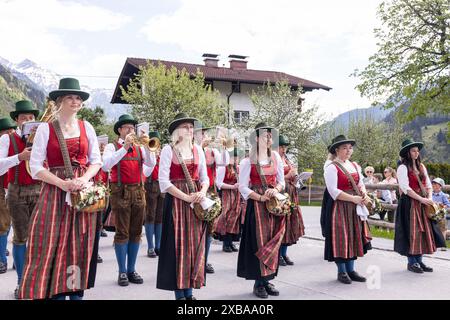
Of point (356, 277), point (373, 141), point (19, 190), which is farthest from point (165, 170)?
point (373, 141)

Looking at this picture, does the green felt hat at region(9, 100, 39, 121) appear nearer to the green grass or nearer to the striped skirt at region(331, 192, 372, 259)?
the striped skirt at region(331, 192, 372, 259)

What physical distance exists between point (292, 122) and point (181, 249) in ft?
98.7

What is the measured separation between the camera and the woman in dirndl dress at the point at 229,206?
904 cm

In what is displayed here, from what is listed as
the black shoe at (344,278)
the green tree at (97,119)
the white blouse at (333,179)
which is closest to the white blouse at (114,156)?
the white blouse at (333,179)

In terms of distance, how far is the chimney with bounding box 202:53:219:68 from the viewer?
1654 inches

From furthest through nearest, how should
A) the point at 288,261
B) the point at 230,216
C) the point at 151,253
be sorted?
1. the point at 230,216
2. the point at 151,253
3. the point at 288,261

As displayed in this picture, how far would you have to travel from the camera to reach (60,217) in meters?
4.32

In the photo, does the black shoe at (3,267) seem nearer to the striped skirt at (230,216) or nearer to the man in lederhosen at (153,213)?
the man in lederhosen at (153,213)

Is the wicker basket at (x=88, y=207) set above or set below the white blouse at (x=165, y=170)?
below

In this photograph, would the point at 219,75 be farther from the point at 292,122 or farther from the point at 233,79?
the point at 292,122

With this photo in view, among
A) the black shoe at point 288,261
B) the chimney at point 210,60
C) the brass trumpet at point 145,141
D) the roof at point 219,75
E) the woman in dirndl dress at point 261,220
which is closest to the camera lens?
the brass trumpet at point 145,141

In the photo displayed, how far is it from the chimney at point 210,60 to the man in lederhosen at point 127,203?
36035mm
